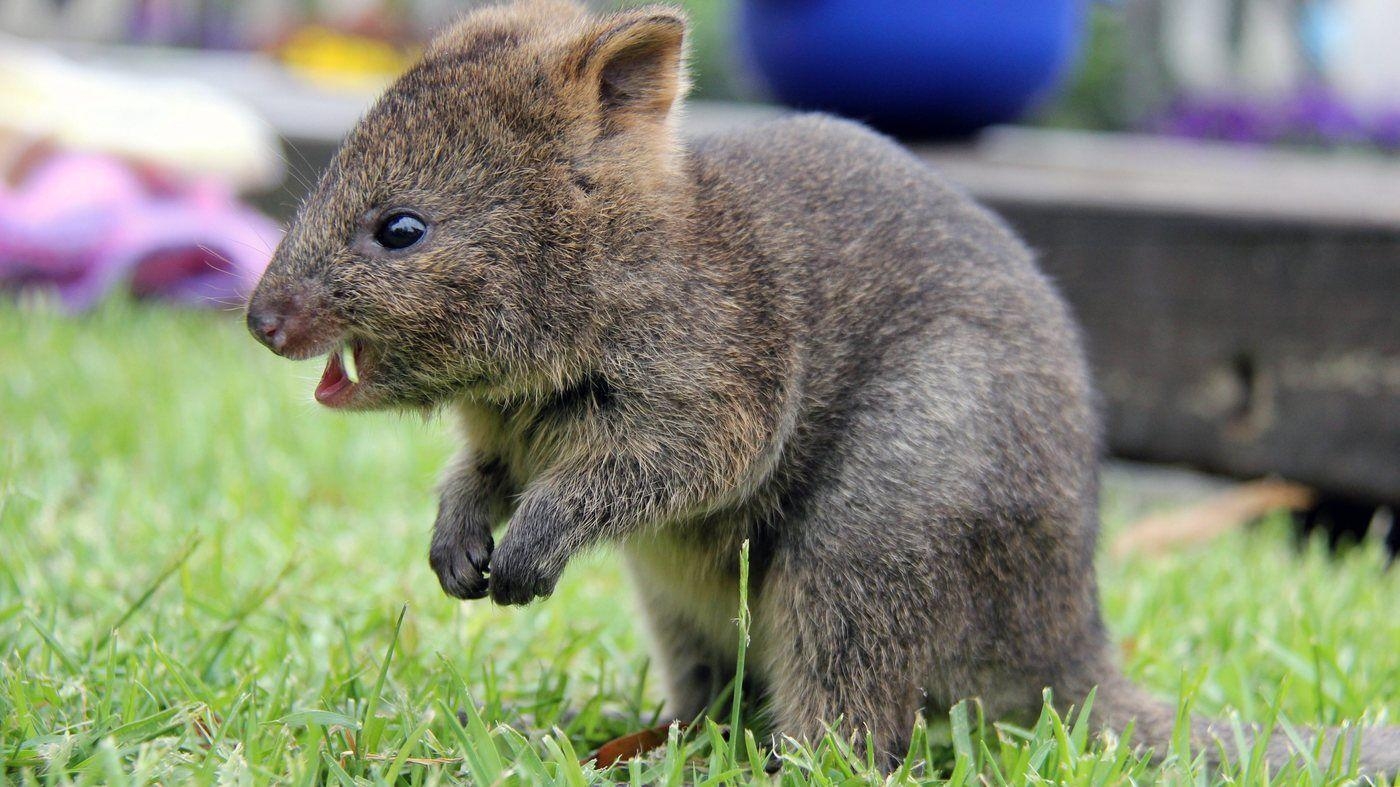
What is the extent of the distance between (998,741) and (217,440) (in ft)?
12.1

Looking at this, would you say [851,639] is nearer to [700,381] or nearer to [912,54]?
[700,381]

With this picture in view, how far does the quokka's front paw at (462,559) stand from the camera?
10.8 feet

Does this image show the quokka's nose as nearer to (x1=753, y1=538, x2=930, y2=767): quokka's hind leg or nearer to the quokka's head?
the quokka's head

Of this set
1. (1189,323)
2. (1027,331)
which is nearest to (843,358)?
(1027,331)

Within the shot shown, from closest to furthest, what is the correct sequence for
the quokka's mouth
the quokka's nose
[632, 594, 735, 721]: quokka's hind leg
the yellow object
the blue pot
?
the quokka's nose → the quokka's mouth → [632, 594, 735, 721]: quokka's hind leg → the blue pot → the yellow object

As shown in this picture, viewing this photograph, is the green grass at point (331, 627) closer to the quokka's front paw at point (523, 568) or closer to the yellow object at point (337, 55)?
the quokka's front paw at point (523, 568)

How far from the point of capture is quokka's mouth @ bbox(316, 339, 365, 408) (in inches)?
127

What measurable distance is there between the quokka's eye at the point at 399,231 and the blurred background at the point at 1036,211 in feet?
2.38

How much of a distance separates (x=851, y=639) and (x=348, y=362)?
1351mm

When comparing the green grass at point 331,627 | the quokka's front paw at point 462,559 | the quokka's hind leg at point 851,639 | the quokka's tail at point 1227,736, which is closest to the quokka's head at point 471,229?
the quokka's front paw at point 462,559

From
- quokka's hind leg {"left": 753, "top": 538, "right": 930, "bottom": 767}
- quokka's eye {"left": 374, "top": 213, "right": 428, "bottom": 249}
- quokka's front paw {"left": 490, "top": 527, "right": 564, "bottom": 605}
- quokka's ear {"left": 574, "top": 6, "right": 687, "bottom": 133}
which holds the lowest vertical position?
quokka's hind leg {"left": 753, "top": 538, "right": 930, "bottom": 767}

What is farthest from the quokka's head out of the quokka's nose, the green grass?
the green grass

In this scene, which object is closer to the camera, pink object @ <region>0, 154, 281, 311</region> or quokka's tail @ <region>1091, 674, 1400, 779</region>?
quokka's tail @ <region>1091, 674, 1400, 779</region>

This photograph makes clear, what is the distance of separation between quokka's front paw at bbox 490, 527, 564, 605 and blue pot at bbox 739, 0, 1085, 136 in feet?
18.5
